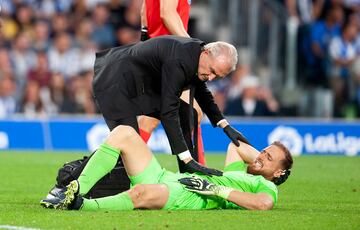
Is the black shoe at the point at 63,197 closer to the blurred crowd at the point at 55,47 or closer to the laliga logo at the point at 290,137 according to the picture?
the laliga logo at the point at 290,137

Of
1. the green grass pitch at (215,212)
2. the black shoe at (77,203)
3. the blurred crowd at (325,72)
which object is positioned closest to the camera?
the green grass pitch at (215,212)

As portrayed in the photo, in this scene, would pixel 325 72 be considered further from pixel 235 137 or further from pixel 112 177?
pixel 112 177

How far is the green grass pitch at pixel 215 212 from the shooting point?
27.1ft

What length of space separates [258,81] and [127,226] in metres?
14.7

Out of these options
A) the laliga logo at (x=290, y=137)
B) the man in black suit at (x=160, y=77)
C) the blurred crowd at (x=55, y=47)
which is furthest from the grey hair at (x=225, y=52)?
the blurred crowd at (x=55, y=47)

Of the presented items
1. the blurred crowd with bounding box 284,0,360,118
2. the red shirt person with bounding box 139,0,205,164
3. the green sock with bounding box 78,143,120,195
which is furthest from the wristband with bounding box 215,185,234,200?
the blurred crowd with bounding box 284,0,360,118

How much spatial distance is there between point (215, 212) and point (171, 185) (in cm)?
47

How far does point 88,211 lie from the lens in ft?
29.6

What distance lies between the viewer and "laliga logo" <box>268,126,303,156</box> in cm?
2009

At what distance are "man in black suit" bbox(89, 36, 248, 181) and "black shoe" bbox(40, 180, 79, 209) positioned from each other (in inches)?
40.0

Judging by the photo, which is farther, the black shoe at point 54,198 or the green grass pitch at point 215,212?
the black shoe at point 54,198

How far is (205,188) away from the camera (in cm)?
896

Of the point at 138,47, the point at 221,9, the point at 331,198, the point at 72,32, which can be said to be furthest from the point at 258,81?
the point at 138,47

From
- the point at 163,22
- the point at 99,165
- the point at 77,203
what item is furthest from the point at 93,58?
the point at 77,203
